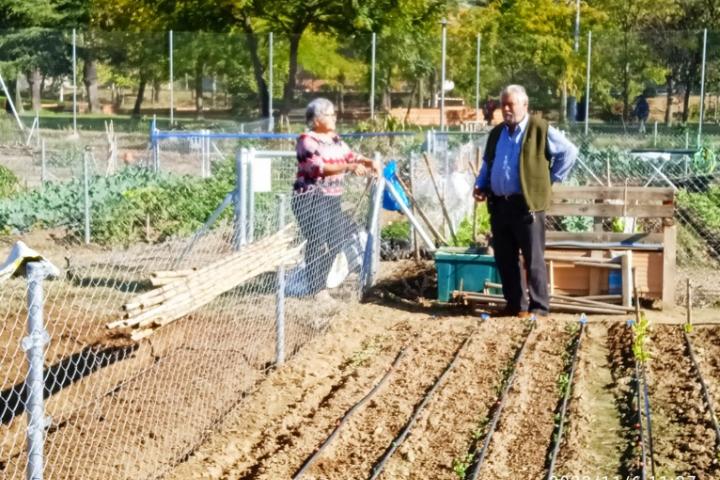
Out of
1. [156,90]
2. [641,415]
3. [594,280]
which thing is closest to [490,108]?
[156,90]

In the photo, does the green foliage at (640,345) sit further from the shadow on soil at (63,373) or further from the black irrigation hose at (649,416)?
Answer: the shadow on soil at (63,373)

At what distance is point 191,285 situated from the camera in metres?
5.93

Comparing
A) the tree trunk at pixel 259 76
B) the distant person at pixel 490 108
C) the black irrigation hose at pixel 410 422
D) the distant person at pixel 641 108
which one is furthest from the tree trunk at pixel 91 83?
the black irrigation hose at pixel 410 422

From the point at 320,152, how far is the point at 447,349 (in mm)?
2093

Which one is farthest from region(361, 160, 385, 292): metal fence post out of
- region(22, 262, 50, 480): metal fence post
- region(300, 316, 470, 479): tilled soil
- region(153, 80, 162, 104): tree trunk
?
region(153, 80, 162, 104): tree trunk

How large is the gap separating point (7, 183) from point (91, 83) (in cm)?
1861

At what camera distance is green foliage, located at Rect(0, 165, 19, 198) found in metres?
17.5

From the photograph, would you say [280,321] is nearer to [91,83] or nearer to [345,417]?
[345,417]

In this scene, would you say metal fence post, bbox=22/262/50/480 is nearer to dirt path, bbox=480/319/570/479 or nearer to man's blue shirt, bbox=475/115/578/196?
dirt path, bbox=480/319/570/479

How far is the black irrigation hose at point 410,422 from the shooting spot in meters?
5.84

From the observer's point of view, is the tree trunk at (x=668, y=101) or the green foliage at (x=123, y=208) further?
the tree trunk at (x=668, y=101)

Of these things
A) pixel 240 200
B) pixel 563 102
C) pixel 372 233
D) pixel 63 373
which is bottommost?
pixel 63 373

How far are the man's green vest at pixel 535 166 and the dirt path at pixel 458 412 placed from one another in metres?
0.99
